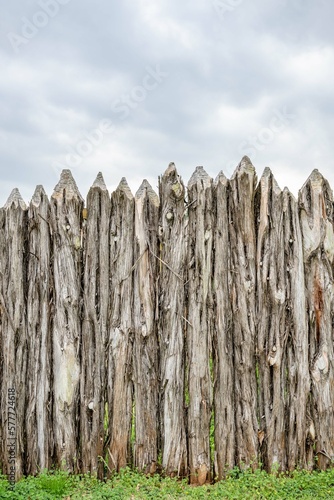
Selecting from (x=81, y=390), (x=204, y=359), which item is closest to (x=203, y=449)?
(x=204, y=359)

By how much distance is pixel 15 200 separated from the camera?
6914mm

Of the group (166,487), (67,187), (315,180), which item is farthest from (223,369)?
(67,187)

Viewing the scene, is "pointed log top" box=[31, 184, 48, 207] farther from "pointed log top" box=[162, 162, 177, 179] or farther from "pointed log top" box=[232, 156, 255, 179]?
"pointed log top" box=[232, 156, 255, 179]

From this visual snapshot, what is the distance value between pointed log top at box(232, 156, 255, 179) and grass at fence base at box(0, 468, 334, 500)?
3342mm

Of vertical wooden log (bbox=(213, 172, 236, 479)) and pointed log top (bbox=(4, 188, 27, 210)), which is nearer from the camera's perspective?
vertical wooden log (bbox=(213, 172, 236, 479))

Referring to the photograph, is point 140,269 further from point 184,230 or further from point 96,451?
point 96,451

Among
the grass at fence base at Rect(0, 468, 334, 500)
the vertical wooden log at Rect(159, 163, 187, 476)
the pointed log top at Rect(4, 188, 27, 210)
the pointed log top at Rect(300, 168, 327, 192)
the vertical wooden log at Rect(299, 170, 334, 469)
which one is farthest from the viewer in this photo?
the pointed log top at Rect(4, 188, 27, 210)

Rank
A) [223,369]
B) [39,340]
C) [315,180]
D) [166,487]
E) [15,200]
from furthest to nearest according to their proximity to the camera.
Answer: [15,200]
[315,180]
[39,340]
[223,369]
[166,487]

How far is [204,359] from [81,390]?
4.73ft

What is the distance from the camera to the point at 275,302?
21.3 ft

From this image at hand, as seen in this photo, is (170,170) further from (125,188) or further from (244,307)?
(244,307)

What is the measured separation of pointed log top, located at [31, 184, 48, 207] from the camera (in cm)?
682

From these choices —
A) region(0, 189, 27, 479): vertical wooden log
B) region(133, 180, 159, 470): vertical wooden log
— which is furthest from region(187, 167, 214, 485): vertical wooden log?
region(0, 189, 27, 479): vertical wooden log

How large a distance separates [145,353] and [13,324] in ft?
5.38
